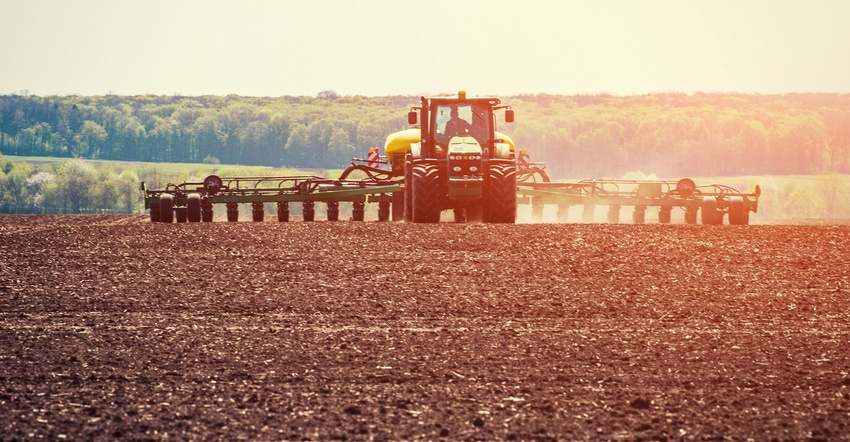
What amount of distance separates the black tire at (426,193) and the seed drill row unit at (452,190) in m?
0.02

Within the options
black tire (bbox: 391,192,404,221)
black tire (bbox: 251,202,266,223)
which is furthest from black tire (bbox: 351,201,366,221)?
black tire (bbox: 251,202,266,223)

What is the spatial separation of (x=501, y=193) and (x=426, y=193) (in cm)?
146

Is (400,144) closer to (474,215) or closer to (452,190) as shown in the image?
(474,215)

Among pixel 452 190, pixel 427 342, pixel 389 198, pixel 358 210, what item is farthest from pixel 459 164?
pixel 427 342

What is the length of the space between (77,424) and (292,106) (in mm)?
94628

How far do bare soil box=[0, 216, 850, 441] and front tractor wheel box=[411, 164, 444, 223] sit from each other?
340 cm

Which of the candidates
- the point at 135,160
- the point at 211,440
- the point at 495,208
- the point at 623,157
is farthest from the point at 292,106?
the point at 211,440

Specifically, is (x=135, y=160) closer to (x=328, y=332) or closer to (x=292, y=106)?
(x=292, y=106)

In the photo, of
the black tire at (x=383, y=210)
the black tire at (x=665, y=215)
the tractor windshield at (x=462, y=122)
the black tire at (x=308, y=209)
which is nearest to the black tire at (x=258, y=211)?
the black tire at (x=308, y=209)

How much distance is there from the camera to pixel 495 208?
21.4m

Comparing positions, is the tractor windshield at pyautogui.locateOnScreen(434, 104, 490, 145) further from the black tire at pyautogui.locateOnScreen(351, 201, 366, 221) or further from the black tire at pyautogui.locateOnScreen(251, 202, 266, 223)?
the black tire at pyautogui.locateOnScreen(251, 202, 266, 223)

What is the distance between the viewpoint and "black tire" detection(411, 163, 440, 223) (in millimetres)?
21062

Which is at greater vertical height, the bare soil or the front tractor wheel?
the front tractor wheel

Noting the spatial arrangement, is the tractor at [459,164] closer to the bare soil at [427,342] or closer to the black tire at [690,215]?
the bare soil at [427,342]
